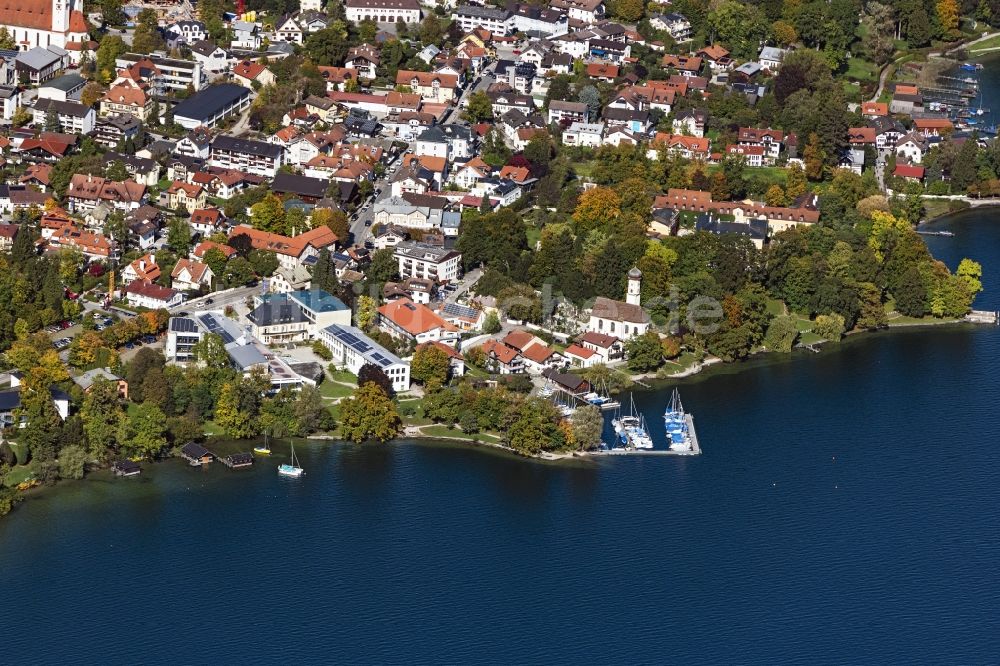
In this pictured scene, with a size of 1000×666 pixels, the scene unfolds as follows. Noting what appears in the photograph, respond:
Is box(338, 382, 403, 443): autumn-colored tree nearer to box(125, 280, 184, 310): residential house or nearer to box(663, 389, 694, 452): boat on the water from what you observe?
box(663, 389, 694, 452): boat on the water

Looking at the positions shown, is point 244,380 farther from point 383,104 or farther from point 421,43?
point 421,43

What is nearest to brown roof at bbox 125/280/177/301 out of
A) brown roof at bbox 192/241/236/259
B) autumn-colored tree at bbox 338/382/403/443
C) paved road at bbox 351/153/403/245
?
brown roof at bbox 192/241/236/259


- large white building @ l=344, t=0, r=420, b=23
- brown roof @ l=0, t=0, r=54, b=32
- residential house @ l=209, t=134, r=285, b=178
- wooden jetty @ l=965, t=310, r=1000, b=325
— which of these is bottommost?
wooden jetty @ l=965, t=310, r=1000, b=325

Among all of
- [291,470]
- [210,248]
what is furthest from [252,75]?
[291,470]

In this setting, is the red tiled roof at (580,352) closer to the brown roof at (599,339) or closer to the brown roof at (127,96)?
the brown roof at (599,339)

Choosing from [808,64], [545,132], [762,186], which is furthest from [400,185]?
[808,64]
